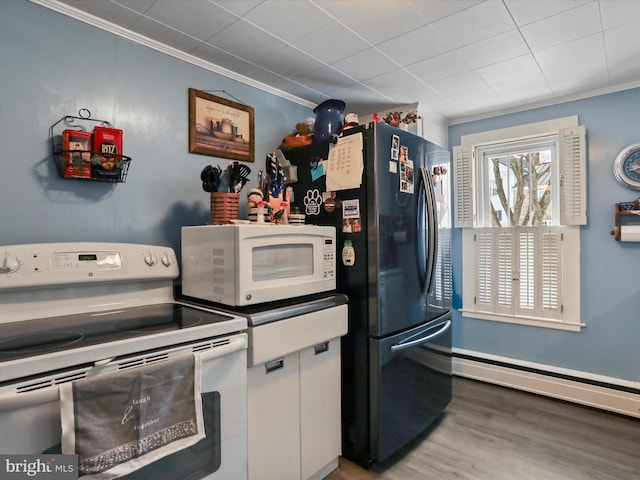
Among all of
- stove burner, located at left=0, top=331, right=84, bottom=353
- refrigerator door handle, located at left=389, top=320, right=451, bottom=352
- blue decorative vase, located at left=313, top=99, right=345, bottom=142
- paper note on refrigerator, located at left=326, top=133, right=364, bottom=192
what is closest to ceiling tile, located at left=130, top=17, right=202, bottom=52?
blue decorative vase, located at left=313, top=99, right=345, bottom=142

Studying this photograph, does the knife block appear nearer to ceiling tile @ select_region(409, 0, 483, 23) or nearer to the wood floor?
ceiling tile @ select_region(409, 0, 483, 23)

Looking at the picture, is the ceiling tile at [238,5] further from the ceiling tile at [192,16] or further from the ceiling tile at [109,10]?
the ceiling tile at [109,10]

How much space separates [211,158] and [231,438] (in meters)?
1.44

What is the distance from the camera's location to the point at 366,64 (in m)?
2.08

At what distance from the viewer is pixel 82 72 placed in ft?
5.14

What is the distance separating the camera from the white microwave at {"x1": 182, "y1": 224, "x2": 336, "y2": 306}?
1422 mm

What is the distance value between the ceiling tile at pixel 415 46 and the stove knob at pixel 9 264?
1857 mm

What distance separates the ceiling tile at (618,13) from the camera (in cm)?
153

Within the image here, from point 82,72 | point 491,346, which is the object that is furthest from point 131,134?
point 491,346

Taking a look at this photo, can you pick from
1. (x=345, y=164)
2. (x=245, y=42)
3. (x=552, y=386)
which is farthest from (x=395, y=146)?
(x=552, y=386)

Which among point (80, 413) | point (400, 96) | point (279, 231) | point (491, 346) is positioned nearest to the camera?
point (80, 413)

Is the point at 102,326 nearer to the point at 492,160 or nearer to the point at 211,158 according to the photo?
the point at 211,158

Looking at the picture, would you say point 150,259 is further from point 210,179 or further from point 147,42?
point 147,42

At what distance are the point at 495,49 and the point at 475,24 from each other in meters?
0.32
